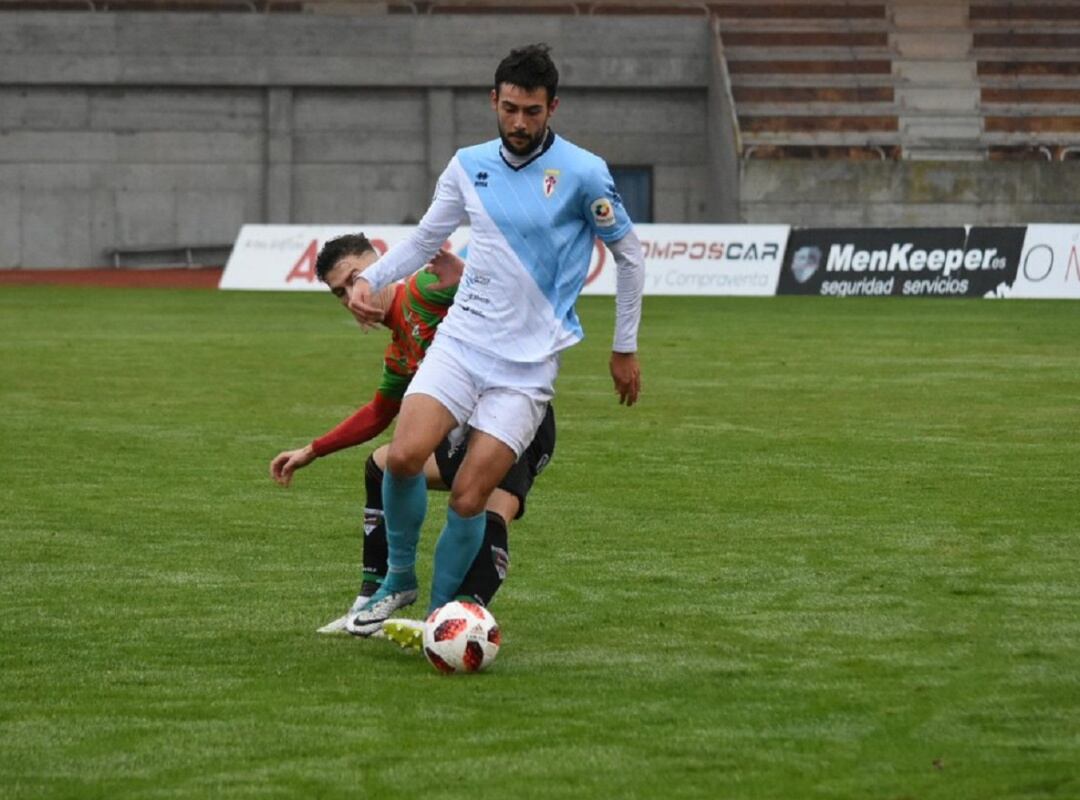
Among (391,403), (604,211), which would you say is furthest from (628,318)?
(391,403)

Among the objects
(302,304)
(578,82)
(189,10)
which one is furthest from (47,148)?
(302,304)

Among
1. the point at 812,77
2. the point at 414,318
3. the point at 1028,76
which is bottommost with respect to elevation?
the point at 812,77

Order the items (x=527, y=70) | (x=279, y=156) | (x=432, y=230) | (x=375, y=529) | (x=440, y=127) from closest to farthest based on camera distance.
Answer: (x=527, y=70) → (x=432, y=230) → (x=375, y=529) → (x=440, y=127) → (x=279, y=156)

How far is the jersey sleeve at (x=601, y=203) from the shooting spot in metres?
6.97

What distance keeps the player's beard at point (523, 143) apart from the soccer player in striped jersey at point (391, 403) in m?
0.72

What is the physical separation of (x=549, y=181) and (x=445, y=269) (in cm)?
76

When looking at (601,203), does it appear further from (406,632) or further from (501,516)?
(406,632)

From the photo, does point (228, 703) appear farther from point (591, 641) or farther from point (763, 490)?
point (763, 490)

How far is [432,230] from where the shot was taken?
23.6ft

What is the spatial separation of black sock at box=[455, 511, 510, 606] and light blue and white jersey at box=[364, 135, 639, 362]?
66cm

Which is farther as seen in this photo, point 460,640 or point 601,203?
point 601,203

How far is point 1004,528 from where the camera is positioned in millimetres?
9875

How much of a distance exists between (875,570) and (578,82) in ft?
123

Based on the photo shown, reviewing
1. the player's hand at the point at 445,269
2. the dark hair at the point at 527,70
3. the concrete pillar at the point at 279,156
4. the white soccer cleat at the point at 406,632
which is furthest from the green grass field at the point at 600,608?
the concrete pillar at the point at 279,156
